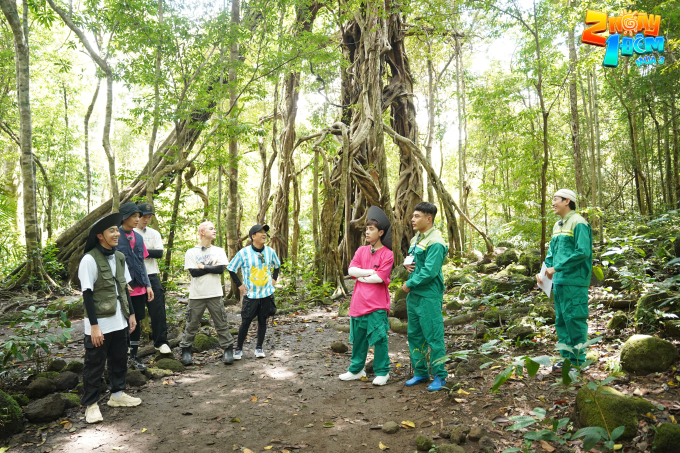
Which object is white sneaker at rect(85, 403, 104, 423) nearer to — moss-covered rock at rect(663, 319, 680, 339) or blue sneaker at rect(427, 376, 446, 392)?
blue sneaker at rect(427, 376, 446, 392)

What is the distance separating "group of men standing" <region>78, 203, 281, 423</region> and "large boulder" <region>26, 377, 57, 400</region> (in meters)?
0.55

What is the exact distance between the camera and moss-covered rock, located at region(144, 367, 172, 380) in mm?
4562

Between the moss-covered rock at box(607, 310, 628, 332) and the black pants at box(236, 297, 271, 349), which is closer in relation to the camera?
the moss-covered rock at box(607, 310, 628, 332)

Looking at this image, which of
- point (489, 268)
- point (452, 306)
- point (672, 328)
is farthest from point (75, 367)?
point (489, 268)

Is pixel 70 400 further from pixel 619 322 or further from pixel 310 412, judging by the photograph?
pixel 619 322

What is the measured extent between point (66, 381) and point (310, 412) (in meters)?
2.51

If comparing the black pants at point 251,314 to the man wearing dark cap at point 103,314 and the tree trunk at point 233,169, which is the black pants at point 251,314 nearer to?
the man wearing dark cap at point 103,314

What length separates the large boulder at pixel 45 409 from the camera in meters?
3.43

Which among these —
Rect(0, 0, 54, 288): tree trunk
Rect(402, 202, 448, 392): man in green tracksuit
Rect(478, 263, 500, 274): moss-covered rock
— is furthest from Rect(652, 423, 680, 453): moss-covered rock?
Rect(0, 0, 54, 288): tree trunk

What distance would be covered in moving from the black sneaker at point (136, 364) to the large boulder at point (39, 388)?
0.84 metres

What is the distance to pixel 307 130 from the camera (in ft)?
56.6

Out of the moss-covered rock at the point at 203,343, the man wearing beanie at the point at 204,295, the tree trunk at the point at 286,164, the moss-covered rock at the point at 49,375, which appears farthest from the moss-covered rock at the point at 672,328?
the tree trunk at the point at 286,164

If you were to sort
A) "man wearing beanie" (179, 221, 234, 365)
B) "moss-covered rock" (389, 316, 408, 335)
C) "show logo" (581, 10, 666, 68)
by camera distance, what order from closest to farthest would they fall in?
1. "man wearing beanie" (179, 221, 234, 365)
2. "moss-covered rock" (389, 316, 408, 335)
3. "show logo" (581, 10, 666, 68)

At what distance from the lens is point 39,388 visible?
3.87 m
